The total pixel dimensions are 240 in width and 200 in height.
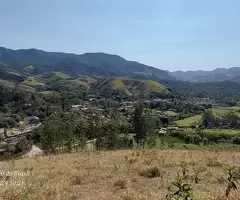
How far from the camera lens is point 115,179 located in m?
9.91

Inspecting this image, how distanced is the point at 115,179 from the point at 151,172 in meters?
1.32

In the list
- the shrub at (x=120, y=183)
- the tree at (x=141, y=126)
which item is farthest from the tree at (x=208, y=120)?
the shrub at (x=120, y=183)

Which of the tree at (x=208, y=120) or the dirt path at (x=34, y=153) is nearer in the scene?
the dirt path at (x=34, y=153)

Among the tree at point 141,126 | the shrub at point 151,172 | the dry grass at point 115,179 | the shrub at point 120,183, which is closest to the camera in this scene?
the dry grass at point 115,179

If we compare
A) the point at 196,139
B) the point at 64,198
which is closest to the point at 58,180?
the point at 64,198

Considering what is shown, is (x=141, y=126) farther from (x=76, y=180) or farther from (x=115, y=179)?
(x=76, y=180)

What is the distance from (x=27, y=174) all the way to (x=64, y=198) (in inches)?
150

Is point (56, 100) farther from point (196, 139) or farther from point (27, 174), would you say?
point (27, 174)

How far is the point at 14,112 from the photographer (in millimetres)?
140750

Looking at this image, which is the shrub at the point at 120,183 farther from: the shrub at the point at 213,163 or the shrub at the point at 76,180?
the shrub at the point at 213,163

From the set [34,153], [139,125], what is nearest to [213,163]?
[34,153]

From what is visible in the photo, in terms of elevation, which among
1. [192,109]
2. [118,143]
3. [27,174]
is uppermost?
[27,174]

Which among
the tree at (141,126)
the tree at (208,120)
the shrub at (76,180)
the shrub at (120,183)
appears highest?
the shrub at (120,183)

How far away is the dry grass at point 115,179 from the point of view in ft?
25.9
